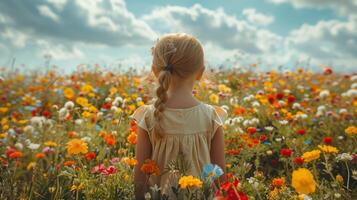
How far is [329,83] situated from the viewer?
8.21m

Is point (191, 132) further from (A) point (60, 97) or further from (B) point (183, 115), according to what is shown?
(A) point (60, 97)

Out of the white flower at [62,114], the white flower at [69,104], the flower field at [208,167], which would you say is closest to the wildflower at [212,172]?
the flower field at [208,167]

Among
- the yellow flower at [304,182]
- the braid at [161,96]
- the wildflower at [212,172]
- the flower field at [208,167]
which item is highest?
the braid at [161,96]

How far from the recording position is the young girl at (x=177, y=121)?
244 cm

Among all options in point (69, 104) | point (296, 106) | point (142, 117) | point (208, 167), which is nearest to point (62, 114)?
point (69, 104)

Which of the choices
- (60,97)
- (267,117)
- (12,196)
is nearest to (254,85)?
(267,117)

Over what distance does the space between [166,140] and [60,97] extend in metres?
4.63

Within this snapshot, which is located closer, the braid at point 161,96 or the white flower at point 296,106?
the braid at point 161,96

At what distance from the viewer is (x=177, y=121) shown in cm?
250

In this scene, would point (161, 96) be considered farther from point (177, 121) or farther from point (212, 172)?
point (212, 172)

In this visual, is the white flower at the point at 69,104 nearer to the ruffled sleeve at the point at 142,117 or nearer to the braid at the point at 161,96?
the ruffled sleeve at the point at 142,117

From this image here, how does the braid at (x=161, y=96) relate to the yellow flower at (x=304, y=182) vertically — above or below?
above

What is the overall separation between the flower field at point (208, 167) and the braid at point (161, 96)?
0.79 ft

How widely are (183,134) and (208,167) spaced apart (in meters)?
0.60
